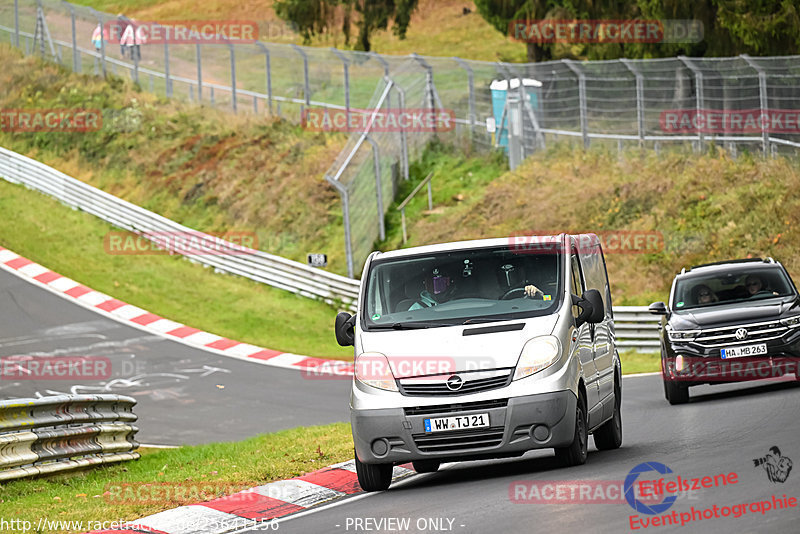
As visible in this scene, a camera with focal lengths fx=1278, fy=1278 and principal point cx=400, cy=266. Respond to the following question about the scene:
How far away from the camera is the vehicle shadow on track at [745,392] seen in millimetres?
16281

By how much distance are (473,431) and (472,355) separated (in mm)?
599

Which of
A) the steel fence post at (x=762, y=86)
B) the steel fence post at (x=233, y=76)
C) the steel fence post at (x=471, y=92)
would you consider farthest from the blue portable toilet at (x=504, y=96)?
the steel fence post at (x=233, y=76)

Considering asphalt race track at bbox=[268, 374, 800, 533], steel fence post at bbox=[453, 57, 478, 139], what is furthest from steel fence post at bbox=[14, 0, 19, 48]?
asphalt race track at bbox=[268, 374, 800, 533]

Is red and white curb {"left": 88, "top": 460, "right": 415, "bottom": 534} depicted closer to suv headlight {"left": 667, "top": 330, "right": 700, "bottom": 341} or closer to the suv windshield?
suv headlight {"left": 667, "top": 330, "right": 700, "bottom": 341}

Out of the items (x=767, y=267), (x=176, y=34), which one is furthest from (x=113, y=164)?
(x=767, y=267)

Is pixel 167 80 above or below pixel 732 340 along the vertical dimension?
above

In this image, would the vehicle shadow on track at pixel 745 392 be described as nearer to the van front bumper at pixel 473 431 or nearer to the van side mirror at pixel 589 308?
the van side mirror at pixel 589 308

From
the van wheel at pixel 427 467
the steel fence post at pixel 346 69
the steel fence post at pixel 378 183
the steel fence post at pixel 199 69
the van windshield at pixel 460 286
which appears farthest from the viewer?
the steel fence post at pixel 199 69

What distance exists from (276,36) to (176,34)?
35.9m

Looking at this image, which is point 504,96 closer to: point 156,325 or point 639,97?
point 639,97

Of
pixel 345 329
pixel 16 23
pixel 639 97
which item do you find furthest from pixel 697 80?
pixel 16 23

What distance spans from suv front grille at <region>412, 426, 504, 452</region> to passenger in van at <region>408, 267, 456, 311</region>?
133 cm

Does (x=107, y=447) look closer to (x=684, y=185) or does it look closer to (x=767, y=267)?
(x=767, y=267)

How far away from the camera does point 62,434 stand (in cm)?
1252
